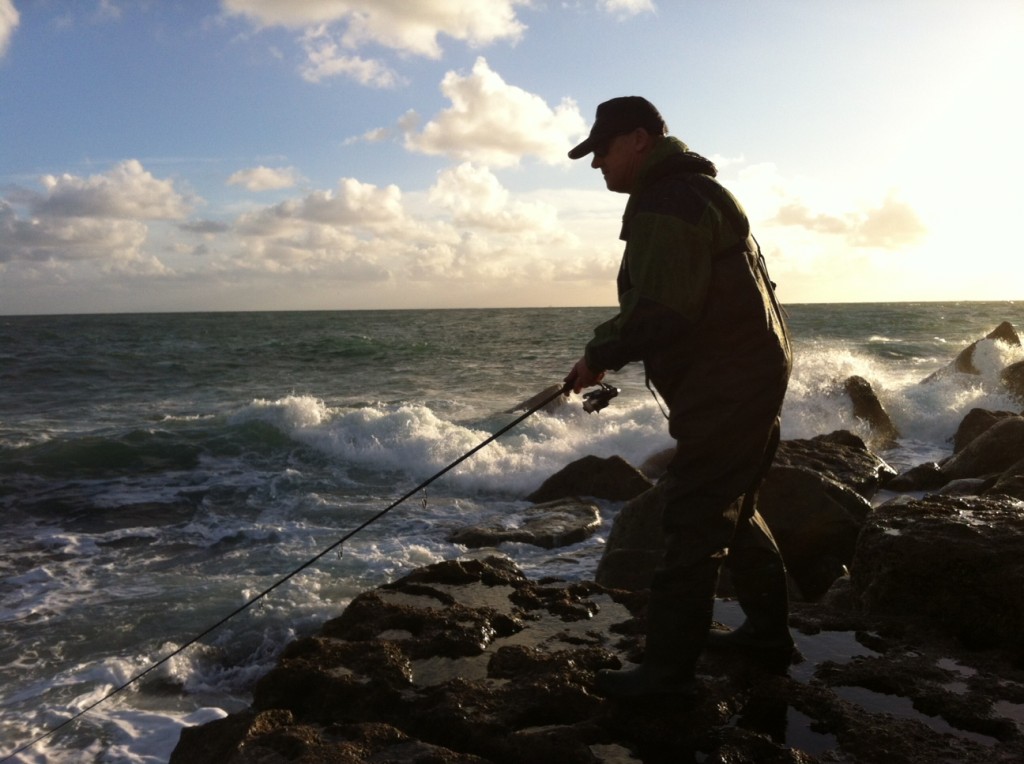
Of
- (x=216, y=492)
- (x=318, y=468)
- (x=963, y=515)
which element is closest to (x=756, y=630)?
(x=963, y=515)

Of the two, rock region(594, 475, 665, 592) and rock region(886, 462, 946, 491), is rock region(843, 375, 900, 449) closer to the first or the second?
rock region(886, 462, 946, 491)

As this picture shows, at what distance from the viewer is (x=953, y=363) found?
20281mm

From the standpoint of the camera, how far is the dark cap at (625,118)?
3047 millimetres

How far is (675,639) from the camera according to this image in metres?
2.99

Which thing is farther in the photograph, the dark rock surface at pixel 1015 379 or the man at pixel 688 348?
the dark rock surface at pixel 1015 379

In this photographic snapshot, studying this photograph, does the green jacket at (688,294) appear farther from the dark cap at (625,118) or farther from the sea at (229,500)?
the sea at (229,500)

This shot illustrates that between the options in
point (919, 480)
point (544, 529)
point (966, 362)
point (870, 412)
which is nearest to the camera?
point (544, 529)

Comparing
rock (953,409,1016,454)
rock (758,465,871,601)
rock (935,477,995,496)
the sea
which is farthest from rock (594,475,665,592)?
rock (953,409,1016,454)

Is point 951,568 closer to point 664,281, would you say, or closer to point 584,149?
point 664,281

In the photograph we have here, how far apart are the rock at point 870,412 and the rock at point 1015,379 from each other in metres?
3.77

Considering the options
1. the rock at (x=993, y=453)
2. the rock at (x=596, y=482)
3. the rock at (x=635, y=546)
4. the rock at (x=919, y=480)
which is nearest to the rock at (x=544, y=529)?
the rock at (x=596, y=482)

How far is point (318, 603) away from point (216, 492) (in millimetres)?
5640

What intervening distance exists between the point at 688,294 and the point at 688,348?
231 millimetres

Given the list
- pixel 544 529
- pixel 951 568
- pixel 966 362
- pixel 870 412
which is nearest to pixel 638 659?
pixel 951 568
